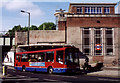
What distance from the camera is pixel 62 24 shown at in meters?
46.0

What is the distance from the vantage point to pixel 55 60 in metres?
22.0

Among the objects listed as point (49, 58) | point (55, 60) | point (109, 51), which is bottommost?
point (55, 60)

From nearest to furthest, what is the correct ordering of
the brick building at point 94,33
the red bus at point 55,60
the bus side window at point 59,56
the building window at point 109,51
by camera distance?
1. the red bus at point 55,60
2. the bus side window at point 59,56
3. the building window at point 109,51
4. the brick building at point 94,33

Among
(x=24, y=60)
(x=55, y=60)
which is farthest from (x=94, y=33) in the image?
(x=55, y=60)

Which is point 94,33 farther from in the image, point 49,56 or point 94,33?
point 49,56

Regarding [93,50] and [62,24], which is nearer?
[93,50]

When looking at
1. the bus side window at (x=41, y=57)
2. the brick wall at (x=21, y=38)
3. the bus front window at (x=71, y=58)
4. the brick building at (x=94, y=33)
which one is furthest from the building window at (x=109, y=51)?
the bus side window at (x=41, y=57)

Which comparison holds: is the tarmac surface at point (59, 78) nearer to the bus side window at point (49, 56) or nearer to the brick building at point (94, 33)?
the bus side window at point (49, 56)

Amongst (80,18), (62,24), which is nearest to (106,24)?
(80,18)

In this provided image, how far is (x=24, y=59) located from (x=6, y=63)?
18966mm

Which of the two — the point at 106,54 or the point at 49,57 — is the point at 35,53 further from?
the point at 106,54

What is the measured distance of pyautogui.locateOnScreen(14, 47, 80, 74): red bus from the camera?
2125 centimetres

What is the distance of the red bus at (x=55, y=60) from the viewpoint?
2125cm

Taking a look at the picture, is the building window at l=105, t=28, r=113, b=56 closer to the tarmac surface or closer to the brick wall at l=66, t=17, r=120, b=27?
the brick wall at l=66, t=17, r=120, b=27
